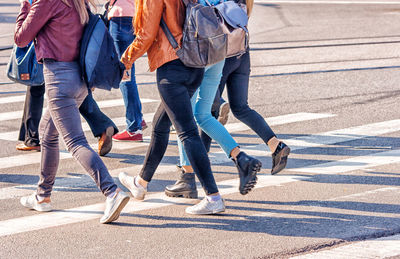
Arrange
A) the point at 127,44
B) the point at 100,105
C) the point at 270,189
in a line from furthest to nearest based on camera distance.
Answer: the point at 100,105, the point at 127,44, the point at 270,189

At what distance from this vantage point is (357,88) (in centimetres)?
1132

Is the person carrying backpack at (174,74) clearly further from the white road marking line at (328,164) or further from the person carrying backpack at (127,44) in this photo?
the person carrying backpack at (127,44)

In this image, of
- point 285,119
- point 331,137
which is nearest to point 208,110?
point 331,137

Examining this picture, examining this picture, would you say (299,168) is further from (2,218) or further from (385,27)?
(385,27)

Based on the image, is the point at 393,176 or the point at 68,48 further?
the point at 393,176

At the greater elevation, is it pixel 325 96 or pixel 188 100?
pixel 188 100

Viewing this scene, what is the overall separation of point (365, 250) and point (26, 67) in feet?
11.9

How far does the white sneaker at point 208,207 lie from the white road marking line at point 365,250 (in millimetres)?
1001

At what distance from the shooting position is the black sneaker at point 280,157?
6.61 metres

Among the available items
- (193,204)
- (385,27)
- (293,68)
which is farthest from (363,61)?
(193,204)

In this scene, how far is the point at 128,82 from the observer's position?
336 inches

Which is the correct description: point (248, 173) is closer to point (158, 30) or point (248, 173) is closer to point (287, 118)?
point (158, 30)

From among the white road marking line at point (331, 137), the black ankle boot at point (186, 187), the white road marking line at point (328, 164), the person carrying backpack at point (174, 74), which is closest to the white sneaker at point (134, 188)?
the black ankle boot at point (186, 187)

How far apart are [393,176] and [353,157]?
2.70 ft
